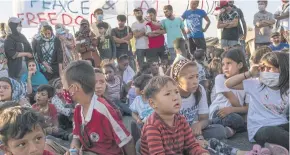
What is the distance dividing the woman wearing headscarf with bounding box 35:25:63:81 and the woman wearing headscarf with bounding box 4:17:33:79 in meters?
0.25

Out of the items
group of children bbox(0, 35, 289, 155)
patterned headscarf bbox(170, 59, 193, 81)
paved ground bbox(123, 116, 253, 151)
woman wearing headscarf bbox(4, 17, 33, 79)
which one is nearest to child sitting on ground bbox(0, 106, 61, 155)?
group of children bbox(0, 35, 289, 155)

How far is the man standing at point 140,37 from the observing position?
27.8 feet

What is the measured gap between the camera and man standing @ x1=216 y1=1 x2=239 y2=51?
8133 millimetres

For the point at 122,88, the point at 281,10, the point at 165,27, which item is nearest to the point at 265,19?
the point at 281,10

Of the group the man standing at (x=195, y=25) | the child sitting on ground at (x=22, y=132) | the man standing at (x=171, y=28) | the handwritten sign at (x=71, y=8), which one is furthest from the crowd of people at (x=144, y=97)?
the handwritten sign at (x=71, y=8)

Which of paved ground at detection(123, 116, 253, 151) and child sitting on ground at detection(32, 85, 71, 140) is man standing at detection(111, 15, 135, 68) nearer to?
child sitting on ground at detection(32, 85, 71, 140)

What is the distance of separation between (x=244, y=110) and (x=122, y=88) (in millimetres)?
2151

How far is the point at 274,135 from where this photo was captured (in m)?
3.87

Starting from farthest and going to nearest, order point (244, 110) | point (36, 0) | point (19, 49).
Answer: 1. point (36, 0)
2. point (19, 49)
3. point (244, 110)

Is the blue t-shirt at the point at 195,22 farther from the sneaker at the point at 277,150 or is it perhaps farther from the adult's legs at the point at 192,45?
the sneaker at the point at 277,150

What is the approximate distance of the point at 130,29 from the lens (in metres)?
8.68

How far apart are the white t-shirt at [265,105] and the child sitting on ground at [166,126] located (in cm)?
121

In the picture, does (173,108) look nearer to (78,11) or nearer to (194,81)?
(194,81)

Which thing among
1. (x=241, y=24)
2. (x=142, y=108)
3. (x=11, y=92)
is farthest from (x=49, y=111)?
(x=241, y=24)
